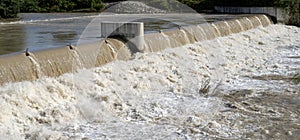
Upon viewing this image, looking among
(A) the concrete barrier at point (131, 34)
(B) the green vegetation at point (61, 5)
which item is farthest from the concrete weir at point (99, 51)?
(B) the green vegetation at point (61, 5)

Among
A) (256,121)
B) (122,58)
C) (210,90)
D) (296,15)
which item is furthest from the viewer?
(296,15)

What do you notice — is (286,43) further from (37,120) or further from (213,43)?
(37,120)

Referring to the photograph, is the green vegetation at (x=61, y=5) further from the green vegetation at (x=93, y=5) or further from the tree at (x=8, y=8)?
the tree at (x=8, y=8)

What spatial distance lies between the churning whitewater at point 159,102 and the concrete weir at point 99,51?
255 mm

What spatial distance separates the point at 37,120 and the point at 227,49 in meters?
8.51

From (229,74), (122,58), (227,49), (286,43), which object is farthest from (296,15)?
(122,58)

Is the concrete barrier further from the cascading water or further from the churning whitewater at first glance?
the churning whitewater

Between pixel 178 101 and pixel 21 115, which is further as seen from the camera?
pixel 178 101

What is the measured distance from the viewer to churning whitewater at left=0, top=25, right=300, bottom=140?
6.17 meters

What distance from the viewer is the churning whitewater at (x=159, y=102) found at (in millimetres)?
6172

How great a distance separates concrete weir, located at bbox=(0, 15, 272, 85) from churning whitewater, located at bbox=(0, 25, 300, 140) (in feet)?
0.84

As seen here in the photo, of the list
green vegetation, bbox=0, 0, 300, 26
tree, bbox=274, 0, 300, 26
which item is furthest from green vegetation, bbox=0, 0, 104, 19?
tree, bbox=274, 0, 300, 26

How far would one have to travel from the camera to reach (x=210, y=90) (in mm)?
8727

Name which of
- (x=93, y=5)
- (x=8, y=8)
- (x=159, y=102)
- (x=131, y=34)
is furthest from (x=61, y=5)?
(x=159, y=102)
